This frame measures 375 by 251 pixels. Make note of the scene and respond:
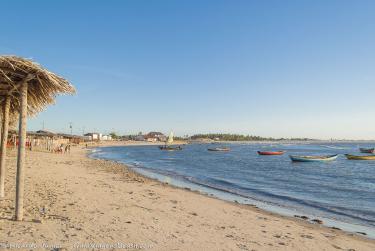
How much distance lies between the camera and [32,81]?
27.5ft

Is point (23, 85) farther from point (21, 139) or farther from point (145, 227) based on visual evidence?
point (145, 227)

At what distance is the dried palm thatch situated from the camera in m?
7.38

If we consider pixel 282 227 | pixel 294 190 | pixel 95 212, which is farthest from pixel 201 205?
pixel 294 190

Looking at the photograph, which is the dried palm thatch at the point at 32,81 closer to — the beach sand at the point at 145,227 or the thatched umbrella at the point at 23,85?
the thatched umbrella at the point at 23,85

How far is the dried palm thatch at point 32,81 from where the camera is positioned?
738 centimetres

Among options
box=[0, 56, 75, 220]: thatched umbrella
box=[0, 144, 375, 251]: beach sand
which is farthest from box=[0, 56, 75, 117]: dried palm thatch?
box=[0, 144, 375, 251]: beach sand

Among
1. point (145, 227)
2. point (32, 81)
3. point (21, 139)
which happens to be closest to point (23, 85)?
point (32, 81)

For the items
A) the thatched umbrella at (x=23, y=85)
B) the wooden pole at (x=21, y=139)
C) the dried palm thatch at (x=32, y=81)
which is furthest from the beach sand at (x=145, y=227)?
the dried palm thatch at (x=32, y=81)

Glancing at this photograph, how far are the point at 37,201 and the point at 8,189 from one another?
2527 millimetres

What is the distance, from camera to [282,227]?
10.8m

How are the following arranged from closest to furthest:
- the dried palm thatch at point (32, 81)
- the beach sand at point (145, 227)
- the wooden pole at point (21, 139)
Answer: the beach sand at point (145, 227) → the dried palm thatch at point (32, 81) → the wooden pole at point (21, 139)

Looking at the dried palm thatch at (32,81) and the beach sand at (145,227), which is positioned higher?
the dried palm thatch at (32,81)

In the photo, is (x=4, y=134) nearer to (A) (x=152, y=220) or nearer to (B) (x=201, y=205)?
(A) (x=152, y=220)

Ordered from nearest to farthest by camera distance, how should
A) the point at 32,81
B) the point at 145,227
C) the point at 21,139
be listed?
1. the point at 21,139
2. the point at 32,81
3. the point at 145,227
